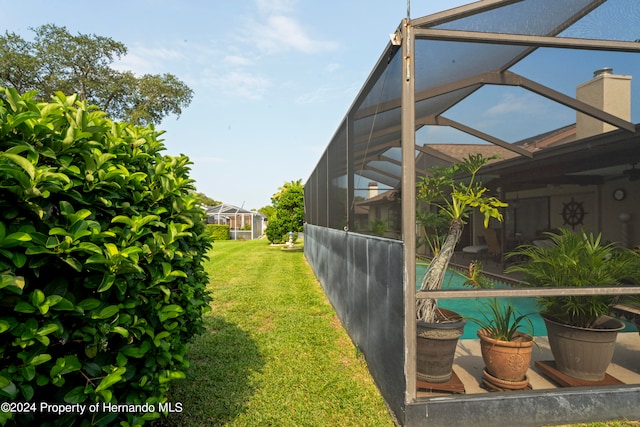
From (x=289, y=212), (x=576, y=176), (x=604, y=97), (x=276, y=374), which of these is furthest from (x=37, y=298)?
(x=289, y=212)

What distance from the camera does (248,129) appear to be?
11266 millimetres

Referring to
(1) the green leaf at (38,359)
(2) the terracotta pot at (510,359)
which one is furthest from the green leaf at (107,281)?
(2) the terracotta pot at (510,359)

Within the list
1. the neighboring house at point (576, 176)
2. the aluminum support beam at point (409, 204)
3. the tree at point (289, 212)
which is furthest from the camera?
the tree at point (289, 212)

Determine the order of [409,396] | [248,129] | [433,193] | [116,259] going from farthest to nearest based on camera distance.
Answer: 1. [248,129]
2. [433,193]
3. [409,396]
4. [116,259]

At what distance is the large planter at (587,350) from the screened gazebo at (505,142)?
0.76ft

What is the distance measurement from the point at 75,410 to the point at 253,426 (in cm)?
116

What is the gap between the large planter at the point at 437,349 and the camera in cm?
249

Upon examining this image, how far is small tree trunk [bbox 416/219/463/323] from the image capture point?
2.73 m

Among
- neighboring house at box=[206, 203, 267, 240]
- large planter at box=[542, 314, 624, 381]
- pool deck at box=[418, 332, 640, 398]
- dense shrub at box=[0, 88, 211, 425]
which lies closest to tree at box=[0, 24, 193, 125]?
neighboring house at box=[206, 203, 267, 240]

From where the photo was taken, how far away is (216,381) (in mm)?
2916

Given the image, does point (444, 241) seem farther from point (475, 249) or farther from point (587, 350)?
point (587, 350)

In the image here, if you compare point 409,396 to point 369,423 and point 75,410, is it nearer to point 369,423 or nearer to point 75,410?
point 369,423

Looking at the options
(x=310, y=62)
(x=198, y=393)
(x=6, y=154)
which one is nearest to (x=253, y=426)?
(x=198, y=393)

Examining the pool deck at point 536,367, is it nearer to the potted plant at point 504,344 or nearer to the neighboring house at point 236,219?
the potted plant at point 504,344
